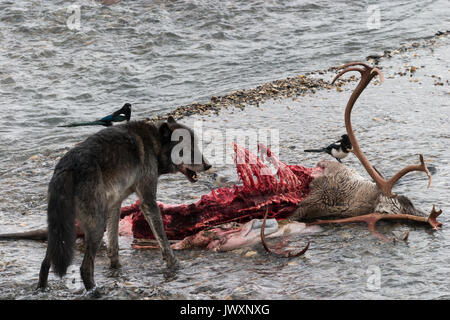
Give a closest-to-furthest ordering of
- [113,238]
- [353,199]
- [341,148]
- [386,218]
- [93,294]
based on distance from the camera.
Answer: [93,294] < [113,238] < [386,218] < [353,199] < [341,148]

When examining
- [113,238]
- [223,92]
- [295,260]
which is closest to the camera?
[295,260]

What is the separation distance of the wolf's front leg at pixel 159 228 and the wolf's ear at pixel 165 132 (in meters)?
0.66

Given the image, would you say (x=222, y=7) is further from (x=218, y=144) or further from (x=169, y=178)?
(x=169, y=178)

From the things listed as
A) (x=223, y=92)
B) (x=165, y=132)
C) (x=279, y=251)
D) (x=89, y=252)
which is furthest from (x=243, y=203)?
(x=223, y=92)

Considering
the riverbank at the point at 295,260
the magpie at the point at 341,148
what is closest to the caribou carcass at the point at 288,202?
the riverbank at the point at 295,260

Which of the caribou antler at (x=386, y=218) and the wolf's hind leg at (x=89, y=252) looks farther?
the caribou antler at (x=386, y=218)

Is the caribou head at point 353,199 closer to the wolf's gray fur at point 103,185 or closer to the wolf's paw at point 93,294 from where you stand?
the wolf's gray fur at point 103,185

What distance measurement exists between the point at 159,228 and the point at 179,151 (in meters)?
0.82

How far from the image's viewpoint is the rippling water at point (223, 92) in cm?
529

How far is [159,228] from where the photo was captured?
18.5 feet

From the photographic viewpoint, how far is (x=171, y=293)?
16.6ft

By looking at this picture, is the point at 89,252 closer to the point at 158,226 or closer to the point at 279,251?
the point at 158,226

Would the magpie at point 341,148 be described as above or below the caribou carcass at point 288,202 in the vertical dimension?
above

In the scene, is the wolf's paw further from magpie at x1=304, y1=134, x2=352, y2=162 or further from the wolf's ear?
magpie at x1=304, y1=134, x2=352, y2=162
